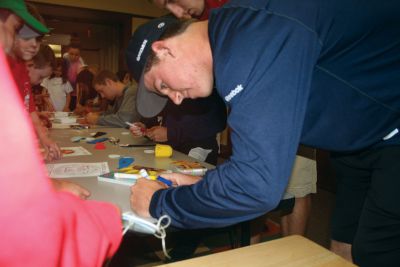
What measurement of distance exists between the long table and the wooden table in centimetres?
36

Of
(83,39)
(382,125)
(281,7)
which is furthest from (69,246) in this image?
(83,39)

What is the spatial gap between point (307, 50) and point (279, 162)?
237 mm

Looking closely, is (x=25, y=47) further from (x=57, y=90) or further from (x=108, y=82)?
(x=57, y=90)

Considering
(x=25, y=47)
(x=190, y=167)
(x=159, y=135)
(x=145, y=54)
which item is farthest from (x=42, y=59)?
(x=145, y=54)

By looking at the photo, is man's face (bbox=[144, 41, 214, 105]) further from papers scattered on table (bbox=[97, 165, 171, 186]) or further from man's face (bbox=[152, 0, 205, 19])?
man's face (bbox=[152, 0, 205, 19])

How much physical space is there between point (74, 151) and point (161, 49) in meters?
1.09

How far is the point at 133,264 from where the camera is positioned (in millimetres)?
1991

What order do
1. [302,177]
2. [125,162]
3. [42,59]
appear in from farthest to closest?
[42,59] < [302,177] < [125,162]

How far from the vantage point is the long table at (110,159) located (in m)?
1.07

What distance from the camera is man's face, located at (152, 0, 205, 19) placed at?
5.51 feet

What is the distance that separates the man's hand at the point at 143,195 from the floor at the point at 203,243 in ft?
2.72

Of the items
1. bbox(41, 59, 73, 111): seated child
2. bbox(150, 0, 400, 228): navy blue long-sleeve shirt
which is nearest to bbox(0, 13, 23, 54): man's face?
bbox(150, 0, 400, 228): navy blue long-sleeve shirt

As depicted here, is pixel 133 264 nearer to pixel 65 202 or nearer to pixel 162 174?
pixel 162 174

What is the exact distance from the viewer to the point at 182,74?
0.91 meters
